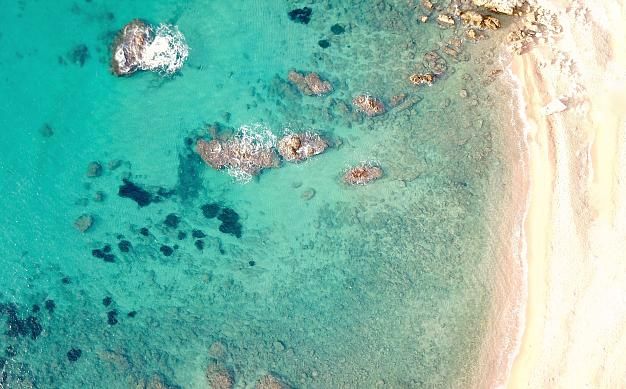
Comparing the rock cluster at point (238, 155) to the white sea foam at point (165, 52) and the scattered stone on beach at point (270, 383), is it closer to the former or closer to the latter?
the white sea foam at point (165, 52)

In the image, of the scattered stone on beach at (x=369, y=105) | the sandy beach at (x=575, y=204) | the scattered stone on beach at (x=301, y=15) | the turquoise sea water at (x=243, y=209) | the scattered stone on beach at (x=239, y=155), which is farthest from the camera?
the scattered stone on beach at (x=301, y=15)

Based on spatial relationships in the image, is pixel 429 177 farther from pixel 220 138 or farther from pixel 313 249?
pixel 220 138

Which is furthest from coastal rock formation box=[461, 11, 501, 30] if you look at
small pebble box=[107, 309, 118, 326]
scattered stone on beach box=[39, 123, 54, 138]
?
small pebble box=[107, 309, 118, 326]

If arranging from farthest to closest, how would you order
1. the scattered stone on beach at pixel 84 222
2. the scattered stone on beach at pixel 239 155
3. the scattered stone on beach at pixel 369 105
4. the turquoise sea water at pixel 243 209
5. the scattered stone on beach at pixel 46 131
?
the scattered stone on beach at pixel 46 131 → the scattered stone on beach at pixel 84 222 → the scattered stone on beach at pixel 239 155 → the scattered stone on beach at pixel 369 105 → the turquoise sea water at pixel 243 209

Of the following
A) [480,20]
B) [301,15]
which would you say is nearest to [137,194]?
[301,15]

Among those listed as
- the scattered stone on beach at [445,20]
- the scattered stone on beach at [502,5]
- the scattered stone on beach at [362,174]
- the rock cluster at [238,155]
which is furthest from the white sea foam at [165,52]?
the scattered stone on beach at [502,5]

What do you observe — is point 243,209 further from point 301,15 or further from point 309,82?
point 301,15
